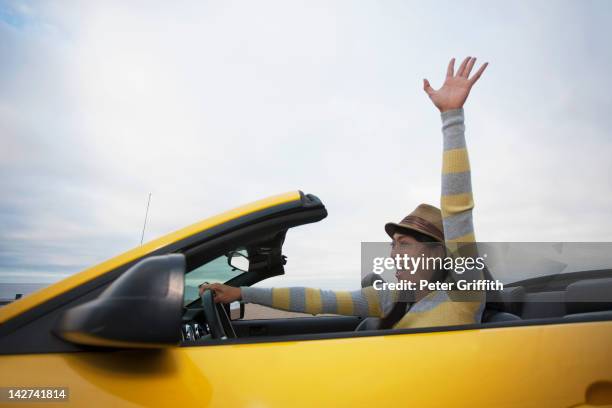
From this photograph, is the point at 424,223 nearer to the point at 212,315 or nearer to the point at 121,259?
the point at 212,315

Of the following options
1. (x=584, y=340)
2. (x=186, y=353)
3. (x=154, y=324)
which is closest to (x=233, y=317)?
(x=186, y=353)

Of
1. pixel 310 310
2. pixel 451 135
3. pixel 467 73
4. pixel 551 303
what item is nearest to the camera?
pixel 451 135

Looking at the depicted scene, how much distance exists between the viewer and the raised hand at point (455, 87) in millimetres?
1574

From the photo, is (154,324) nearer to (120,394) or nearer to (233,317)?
(120,394)

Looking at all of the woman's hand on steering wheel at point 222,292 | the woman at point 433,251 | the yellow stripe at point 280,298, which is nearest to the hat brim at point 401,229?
the woman at point 433,251

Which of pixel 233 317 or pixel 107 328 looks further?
pixel 233 317

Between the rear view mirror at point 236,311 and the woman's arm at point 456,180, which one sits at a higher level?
the woman's arm at point 456,180

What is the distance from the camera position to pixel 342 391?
1005 mm

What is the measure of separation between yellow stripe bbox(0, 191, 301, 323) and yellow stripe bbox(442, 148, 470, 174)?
665 millimetres

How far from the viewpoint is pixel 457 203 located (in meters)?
1.51

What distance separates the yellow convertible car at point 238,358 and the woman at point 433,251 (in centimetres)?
43

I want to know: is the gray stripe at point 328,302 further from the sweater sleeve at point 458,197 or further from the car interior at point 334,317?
the sweater sleeve at point 458,197

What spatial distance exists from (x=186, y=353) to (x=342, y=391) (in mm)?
437

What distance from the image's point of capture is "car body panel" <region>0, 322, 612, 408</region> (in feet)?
3.17
